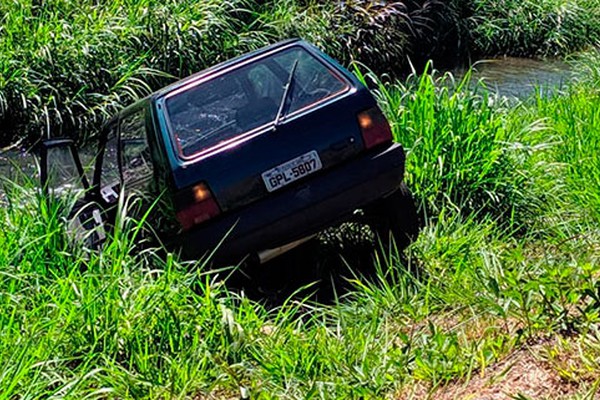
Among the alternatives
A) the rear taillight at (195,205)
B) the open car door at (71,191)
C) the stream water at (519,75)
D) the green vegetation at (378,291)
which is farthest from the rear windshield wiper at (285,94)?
the stream water at (519,75)

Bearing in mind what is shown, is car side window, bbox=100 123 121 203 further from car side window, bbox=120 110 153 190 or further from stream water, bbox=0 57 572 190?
stream water, bbox=0 57 572 190

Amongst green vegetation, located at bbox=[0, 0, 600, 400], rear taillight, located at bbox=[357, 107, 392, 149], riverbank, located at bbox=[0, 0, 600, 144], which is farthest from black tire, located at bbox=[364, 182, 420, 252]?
riverbank, located at bbox=[0, 0, 600, 144]

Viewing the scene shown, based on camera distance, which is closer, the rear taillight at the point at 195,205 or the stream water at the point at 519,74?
the rear taillight at the point at 195,205

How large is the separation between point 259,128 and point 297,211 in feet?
1.78

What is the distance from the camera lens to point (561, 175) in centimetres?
613

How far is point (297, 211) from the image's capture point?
478 cm

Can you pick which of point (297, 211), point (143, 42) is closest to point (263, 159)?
point (297, 211)

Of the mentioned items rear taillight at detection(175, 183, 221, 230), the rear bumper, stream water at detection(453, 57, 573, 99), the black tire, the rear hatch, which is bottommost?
stream water at detection(453, 57, 573, 99)

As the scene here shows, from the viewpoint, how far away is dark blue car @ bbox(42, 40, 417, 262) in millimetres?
4711

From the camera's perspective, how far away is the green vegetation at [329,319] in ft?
10.3

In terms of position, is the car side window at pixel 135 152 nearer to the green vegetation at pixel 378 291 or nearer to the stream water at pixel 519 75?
the green vegetation at pixel 378 291

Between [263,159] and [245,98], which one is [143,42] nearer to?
[245,98]

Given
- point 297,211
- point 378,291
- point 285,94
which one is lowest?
point 378,291

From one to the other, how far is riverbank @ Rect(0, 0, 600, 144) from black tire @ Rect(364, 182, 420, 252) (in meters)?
5.26
